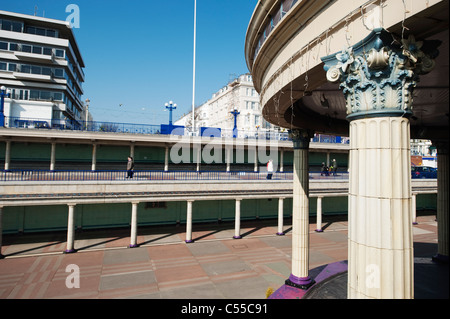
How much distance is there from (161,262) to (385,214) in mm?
15074

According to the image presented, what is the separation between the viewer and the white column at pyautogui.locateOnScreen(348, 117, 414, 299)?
12.8 feet

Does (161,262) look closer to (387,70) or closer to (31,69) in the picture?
(387,70)

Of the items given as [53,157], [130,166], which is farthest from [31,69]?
[130,166]

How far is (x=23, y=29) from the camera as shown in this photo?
42312 mm

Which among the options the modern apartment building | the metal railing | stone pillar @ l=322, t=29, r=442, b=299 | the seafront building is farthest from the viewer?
the modern apartment building

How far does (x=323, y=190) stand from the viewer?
24.3 meters

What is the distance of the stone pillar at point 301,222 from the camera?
11102 millimetres

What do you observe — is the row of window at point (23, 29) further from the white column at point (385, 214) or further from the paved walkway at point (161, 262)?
the white column at point (385, 214)

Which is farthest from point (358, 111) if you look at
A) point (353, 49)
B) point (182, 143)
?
point (182, 143)

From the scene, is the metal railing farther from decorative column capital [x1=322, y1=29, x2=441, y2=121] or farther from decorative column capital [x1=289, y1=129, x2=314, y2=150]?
decorative column capital [x1=322, y1=29, x2=441, y2=121]

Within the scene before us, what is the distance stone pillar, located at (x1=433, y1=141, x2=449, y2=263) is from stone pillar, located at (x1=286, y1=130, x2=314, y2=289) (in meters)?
7.65

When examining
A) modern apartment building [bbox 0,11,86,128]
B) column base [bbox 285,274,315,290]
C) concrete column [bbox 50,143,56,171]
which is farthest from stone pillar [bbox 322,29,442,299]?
modern apartment building [bbox 0,11,86,128]

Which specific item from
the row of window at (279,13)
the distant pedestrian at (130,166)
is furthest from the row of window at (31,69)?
the row of window at (279,13)

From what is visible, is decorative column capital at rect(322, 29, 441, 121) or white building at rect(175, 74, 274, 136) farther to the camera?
white building at rect(175, 74, 274, 136)
